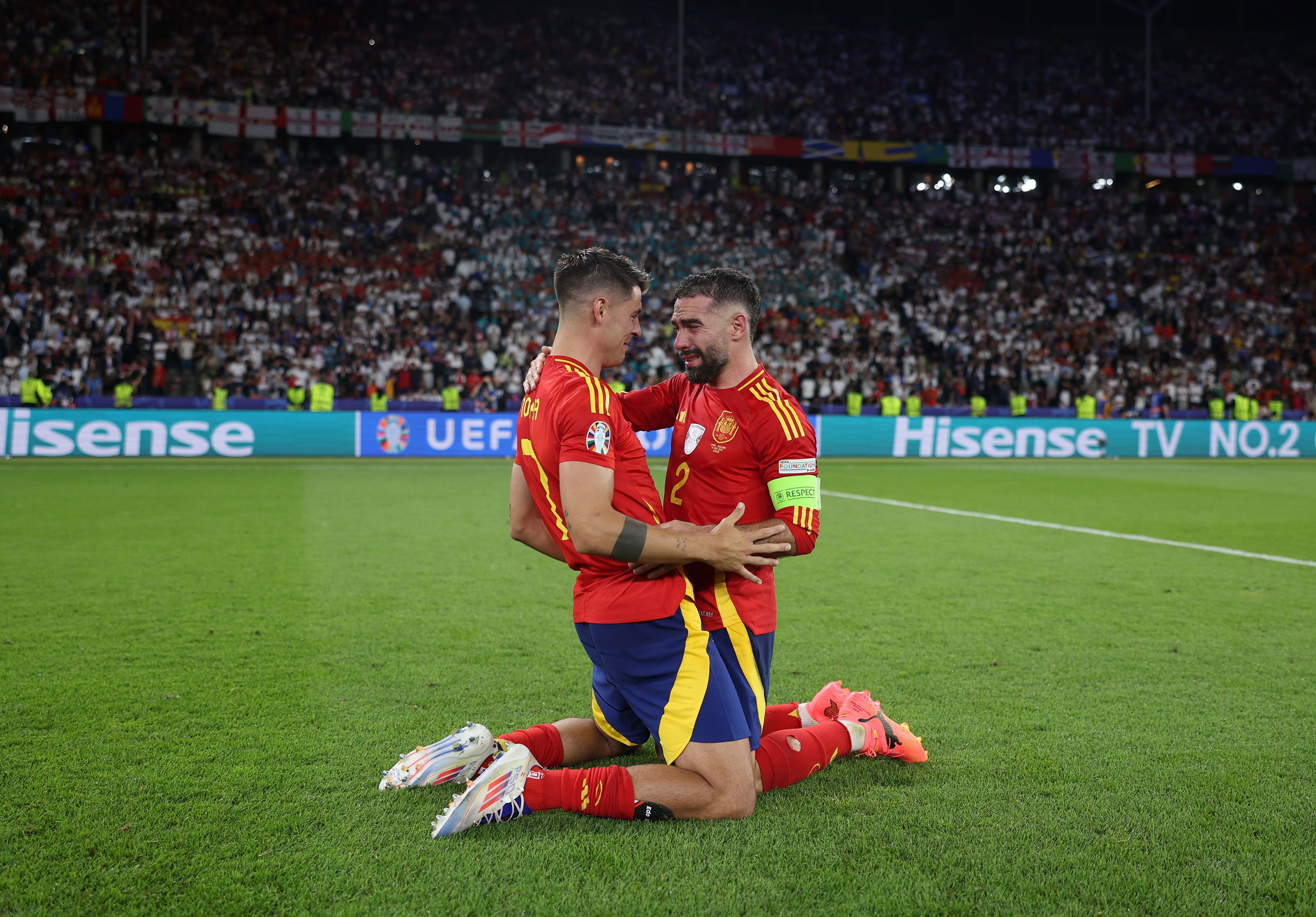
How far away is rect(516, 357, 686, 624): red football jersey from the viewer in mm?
2994

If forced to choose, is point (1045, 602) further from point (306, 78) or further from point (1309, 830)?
point (306, 78)

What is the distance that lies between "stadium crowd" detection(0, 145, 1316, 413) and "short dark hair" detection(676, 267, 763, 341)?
19635 mm

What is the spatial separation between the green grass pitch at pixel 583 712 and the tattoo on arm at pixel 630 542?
0.86 meters

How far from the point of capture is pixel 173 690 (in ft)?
14.4

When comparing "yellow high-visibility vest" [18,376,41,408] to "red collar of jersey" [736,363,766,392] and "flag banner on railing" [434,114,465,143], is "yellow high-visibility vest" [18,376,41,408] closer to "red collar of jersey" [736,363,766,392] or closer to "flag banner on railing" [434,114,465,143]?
"flag banner on railing" [434,114,465,143]

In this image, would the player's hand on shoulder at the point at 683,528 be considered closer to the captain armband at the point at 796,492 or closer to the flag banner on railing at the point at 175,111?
the captain armband at the point at 796,492

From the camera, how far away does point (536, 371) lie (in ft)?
11.6

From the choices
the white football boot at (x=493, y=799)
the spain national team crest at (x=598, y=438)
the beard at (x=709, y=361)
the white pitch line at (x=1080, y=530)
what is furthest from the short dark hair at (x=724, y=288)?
the white pitch line at (x=1080, y=530)

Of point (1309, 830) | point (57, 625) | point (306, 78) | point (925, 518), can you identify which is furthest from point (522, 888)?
point (306, 78)

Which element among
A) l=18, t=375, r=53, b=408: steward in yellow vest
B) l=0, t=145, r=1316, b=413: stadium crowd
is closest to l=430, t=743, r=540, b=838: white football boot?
l=0, t=145, r=1316, b=413: stadium crowd

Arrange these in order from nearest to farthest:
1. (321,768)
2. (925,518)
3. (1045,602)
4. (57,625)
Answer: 1. (321,768)
2. (57,625)
3. (1045,602)
4. (925,518)

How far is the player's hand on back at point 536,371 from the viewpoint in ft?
11.2

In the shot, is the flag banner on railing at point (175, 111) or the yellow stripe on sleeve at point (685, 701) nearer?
the yellow stripe on sleeve at point (685, 701)

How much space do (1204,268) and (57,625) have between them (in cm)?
3640
